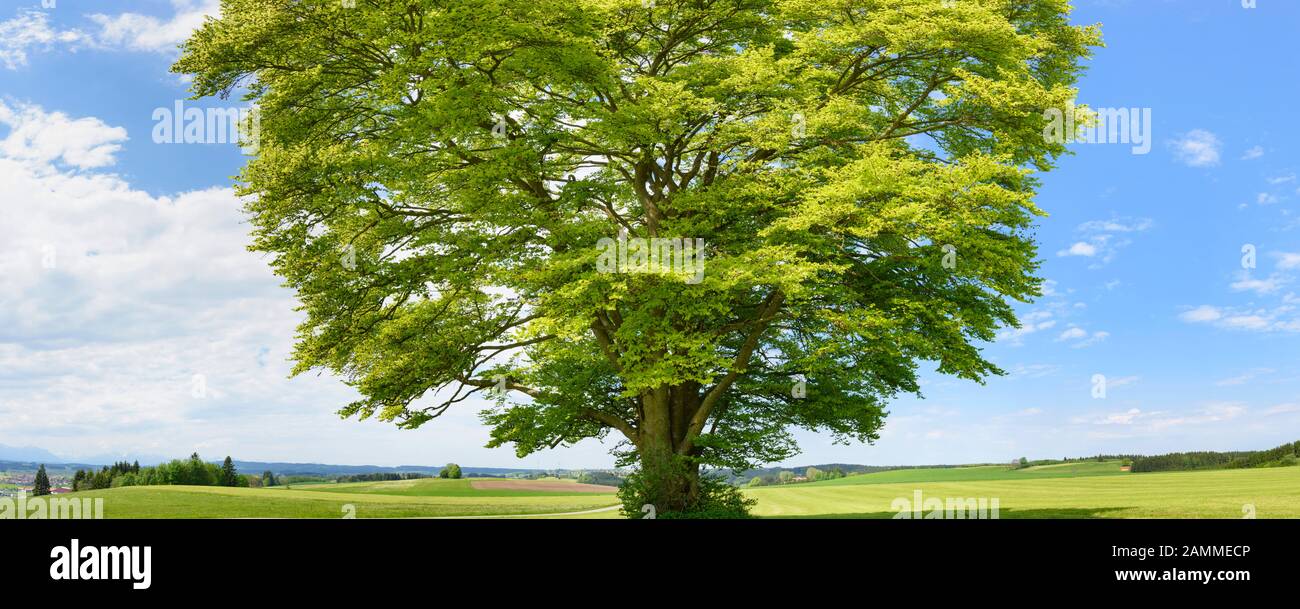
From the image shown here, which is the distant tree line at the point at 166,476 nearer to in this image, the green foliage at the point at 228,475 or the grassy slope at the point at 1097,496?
the green foliage at the point at 228,475

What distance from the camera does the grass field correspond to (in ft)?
79.6

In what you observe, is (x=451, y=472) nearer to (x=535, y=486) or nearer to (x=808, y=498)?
(x=535, y=486)

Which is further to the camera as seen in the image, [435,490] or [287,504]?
[435,490]

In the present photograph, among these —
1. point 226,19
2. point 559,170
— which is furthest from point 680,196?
point 226,19

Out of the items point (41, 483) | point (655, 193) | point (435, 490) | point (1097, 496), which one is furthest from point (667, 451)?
point (41, 483)

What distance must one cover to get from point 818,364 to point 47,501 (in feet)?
64.9

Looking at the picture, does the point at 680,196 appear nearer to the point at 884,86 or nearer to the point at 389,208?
the point at 884,86

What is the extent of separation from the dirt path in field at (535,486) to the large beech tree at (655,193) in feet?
54.6
